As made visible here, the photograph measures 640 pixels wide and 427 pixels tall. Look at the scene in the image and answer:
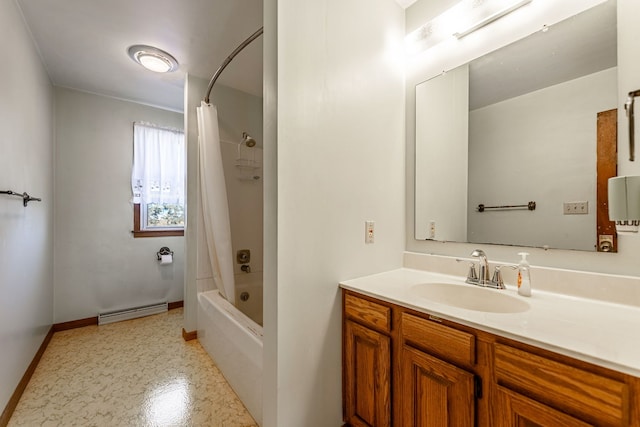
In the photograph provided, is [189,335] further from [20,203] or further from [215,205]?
[20,203]

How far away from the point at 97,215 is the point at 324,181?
9.50 feet

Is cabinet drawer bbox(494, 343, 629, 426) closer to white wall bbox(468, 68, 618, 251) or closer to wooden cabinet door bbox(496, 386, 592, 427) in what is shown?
wooden cabinet door bbox(496, 386, 592, 427)

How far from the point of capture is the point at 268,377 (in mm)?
1153

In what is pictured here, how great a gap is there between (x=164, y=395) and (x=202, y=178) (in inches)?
64.4

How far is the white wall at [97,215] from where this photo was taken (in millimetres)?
2639

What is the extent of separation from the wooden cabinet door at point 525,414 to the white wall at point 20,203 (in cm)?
239

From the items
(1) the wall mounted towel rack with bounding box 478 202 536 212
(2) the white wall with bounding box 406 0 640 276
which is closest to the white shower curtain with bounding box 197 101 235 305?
(2) the white wall with bounding box 406 0 640 276

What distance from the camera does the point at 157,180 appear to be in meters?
3.09

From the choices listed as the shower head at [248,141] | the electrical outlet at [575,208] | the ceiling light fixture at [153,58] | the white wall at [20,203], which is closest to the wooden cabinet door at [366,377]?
the electrical outlet at [575,208]

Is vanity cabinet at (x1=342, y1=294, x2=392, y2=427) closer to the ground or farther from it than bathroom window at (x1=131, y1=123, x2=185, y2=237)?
closer to the ground

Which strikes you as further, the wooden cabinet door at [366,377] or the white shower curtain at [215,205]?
the white shower curtain at [215,205]

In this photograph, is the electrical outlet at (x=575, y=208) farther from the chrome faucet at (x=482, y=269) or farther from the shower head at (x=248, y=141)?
the shower head at (x=248, y=141)

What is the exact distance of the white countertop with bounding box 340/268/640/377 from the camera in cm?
66

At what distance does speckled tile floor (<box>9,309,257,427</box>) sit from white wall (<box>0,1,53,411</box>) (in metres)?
0.18
